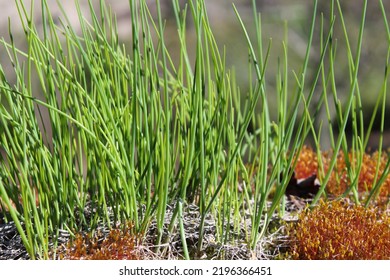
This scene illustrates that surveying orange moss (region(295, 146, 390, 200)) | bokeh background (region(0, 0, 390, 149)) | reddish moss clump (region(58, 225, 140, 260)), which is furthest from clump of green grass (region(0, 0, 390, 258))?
bokeh background (region(0, 0, 390, 149))

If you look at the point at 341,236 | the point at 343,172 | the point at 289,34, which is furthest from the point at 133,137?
the point at 289,34

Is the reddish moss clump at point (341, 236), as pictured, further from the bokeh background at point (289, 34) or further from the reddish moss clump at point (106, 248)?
the bokeh background at point (289, 34)

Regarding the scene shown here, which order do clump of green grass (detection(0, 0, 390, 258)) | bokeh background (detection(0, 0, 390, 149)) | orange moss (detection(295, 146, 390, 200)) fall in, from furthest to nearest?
bokeh background (detection(0, 0, 390, 149)) < orange moss (detection(295, 146, 390, 200)) < clump of green grass (detection(0, 0, 390, 258))

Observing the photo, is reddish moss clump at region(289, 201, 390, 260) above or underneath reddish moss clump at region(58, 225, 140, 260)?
underneath

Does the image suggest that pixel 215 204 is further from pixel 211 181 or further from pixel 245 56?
pixel 245 56

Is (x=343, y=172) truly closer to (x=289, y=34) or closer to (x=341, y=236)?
(x=341, y=236)

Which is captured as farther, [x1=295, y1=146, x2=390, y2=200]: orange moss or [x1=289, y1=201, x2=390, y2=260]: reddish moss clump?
[x1=295, y1=146, x2=390, y2=200]: orange moss

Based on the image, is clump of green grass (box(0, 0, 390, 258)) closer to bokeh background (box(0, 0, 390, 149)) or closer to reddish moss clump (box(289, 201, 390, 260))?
reddish moss clump (box(289, 201, 390, 260))
